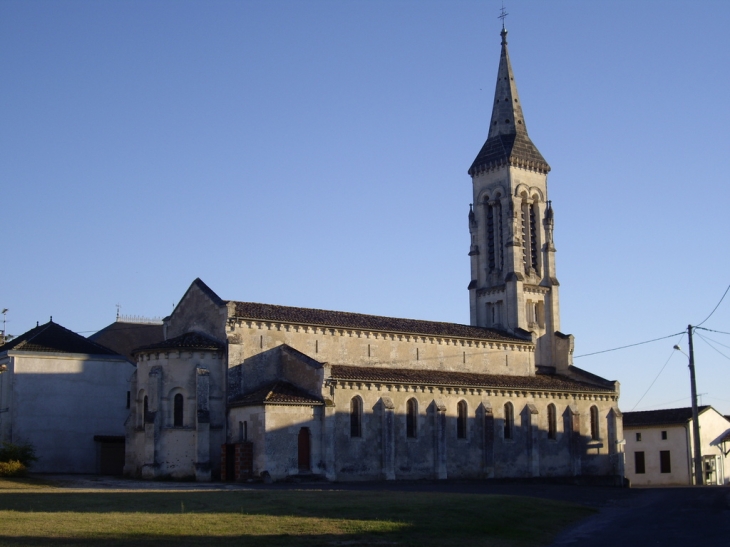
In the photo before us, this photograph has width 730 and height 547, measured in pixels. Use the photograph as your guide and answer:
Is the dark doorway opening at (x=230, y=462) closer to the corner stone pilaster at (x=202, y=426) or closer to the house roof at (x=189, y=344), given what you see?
the corner stone pilaster at (x=202, y=426)

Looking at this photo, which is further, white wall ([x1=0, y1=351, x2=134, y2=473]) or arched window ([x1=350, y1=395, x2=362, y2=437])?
white wall ([x1=0, y1=351, x2=134, y2=473])

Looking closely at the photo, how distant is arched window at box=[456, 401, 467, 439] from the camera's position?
59750mm

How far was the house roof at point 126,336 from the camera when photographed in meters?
78.8

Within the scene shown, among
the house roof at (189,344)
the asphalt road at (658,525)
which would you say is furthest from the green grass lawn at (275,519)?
the house roof at (189,344)

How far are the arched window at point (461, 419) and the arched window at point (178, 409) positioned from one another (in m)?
18.0

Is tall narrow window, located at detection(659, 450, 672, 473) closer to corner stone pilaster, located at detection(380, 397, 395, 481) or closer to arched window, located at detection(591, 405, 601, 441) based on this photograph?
arched window, located at detection(591, 405, 601, 441)


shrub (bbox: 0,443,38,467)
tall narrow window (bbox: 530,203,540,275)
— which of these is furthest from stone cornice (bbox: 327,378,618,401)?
shrub (bbox: 0,443,38,467)

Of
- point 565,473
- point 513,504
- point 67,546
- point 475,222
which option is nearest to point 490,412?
point 565,473

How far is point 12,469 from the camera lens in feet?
151

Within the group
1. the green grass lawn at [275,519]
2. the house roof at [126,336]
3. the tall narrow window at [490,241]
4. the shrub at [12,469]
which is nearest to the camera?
the green grass lawn at [275,519]

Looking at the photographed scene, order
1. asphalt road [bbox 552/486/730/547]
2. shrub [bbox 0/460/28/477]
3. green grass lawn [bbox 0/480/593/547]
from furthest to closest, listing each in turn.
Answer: shrub [bbox 0/460/28/477], asphalt road [bbox 552/486/730/547], green grass lawn [bbox 0/480/593/547]

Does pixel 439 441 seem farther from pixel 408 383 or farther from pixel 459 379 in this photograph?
pixel 459 379

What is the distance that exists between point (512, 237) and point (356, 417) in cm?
2337

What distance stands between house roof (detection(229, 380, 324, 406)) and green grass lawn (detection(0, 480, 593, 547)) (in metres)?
13.0
